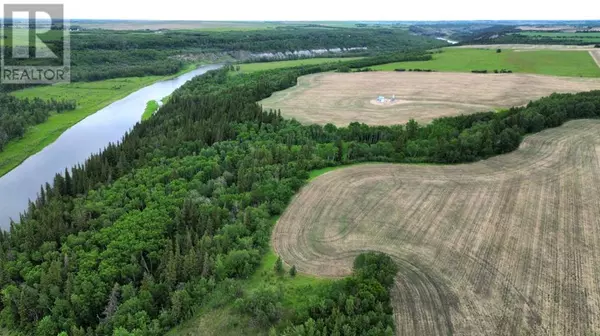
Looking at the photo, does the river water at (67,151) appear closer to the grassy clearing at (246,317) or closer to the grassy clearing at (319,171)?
the grassy clearing at (246,317)

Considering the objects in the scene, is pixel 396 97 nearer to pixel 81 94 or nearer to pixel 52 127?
pixel 52 127

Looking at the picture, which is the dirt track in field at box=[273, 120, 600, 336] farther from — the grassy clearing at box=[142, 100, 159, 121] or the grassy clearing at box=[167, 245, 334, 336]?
the grassy clearing at box=[142, 100, 159, 121]

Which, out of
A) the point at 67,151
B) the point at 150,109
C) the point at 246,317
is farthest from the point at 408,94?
the point at 246,317

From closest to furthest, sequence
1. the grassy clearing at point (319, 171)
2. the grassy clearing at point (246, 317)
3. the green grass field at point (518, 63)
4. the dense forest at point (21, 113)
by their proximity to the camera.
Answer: the grassy clearing at point (246, 317), the grassy clearing at point (319, 171), the dense forest at point (21, 113), the green grass field at point (518, 63)

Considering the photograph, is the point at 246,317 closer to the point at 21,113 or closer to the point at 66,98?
the point at 21,113

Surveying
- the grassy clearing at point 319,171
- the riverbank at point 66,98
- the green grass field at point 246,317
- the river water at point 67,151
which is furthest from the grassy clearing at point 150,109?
the green grass field at point 246,317

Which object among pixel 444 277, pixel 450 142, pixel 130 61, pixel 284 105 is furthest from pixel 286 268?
pixel 130 61
